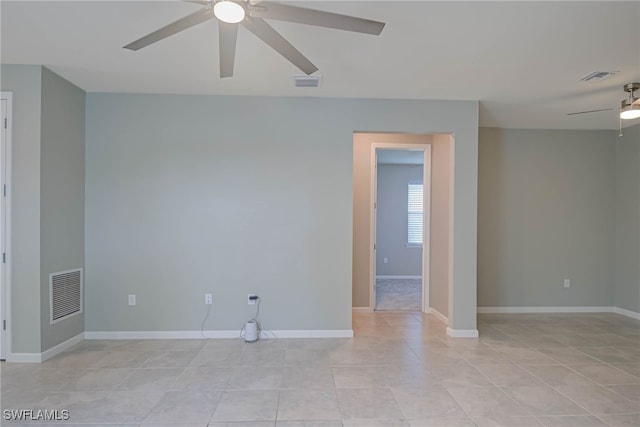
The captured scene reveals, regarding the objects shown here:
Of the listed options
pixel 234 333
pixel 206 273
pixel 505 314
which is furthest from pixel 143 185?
pixel 505 314

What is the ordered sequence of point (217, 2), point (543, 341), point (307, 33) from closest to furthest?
point (217, 2) → point (307, 33) → point (543, 341)

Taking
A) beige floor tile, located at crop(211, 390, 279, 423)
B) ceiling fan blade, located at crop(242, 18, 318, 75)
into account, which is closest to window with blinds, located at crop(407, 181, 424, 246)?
beige floor tile, located at crop(211, 390, 279, 423)

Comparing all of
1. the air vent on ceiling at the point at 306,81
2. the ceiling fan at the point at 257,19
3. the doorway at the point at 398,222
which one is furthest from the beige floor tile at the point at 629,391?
the doorway at the point at 398,222

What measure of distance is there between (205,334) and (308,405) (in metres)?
1.82

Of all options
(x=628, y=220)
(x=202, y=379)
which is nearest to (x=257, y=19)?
(x=202, y=379)

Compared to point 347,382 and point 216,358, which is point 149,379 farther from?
point 347,382

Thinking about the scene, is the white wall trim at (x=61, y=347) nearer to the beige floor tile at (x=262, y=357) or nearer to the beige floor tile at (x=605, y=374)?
the beige floor tile at (x=262, y=357)

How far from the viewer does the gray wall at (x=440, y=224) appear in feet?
14.3

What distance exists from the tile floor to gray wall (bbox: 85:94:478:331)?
41cm

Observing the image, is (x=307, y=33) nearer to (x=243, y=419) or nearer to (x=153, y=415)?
(x=243, y=419)

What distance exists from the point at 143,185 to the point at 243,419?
269cm

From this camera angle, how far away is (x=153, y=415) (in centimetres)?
231

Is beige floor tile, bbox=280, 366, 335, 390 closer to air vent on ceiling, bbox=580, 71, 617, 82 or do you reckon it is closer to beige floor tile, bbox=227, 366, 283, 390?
beige floor tile, bbox=227, 366, 283, 390

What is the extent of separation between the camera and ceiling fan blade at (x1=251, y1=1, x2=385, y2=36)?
177 centimetres
